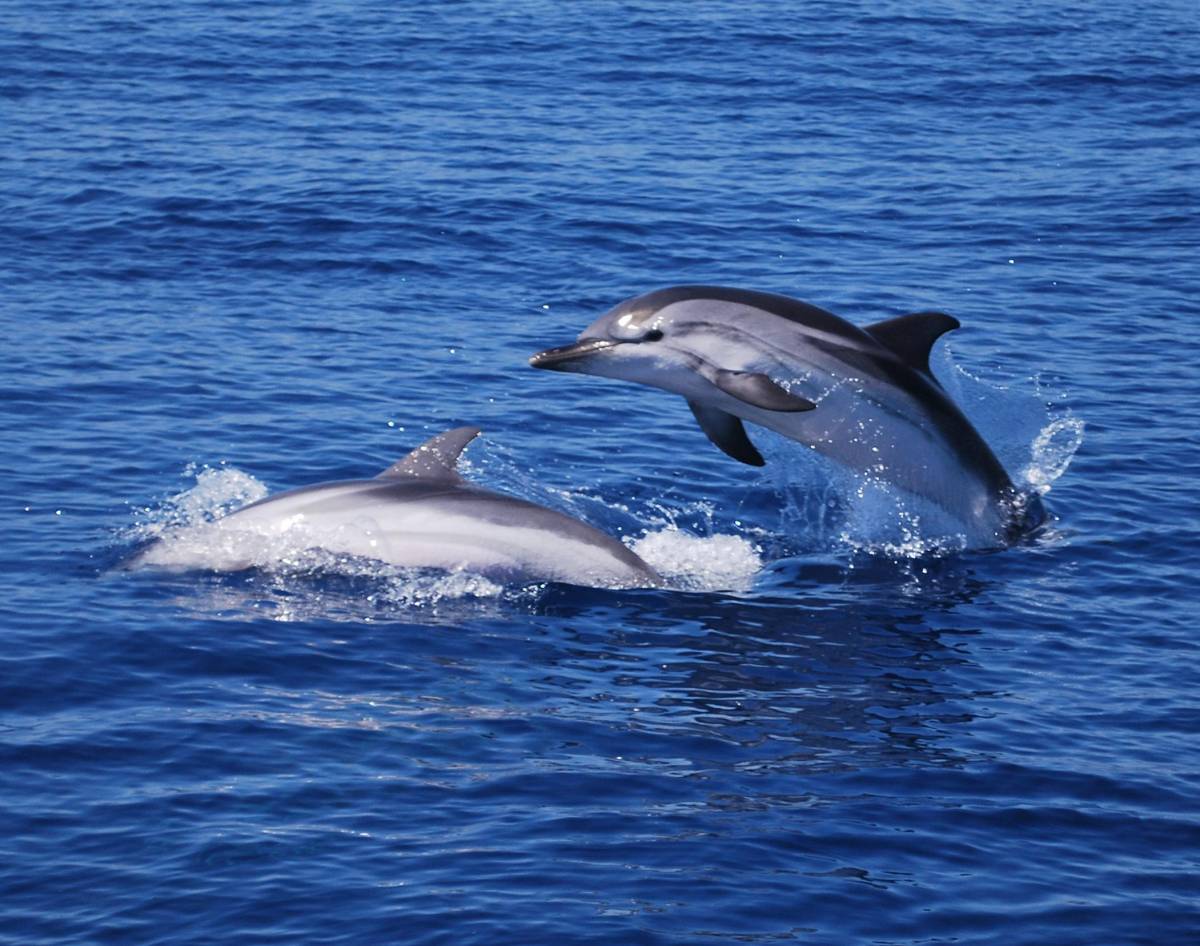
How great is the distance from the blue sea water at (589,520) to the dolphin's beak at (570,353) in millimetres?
1791

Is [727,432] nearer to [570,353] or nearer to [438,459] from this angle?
[570,353]

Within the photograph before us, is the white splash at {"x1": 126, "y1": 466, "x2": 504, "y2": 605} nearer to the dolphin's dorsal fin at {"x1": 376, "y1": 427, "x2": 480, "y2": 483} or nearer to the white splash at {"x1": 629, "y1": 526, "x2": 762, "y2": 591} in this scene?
the dolphin's dorsal fin at {"x1": 376, "y1": 427, "x2": 480, "y2": 483}

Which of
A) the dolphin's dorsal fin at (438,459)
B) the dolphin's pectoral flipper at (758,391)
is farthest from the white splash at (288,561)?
the dolphin's pectoral flipper at (758,391)

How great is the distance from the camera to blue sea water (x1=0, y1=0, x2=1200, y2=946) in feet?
32.7

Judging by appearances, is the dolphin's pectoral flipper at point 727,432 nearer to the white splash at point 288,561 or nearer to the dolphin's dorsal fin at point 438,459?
the dolphin's dorsal fin at point 438,459

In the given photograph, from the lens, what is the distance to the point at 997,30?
40781mm

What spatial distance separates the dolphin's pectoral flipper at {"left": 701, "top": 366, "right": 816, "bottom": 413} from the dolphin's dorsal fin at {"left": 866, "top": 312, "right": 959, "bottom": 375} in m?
0.97

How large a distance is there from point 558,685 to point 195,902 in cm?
368

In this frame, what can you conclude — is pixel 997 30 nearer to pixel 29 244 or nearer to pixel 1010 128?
pixel 1010 128

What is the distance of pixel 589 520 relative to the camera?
53.1 feet

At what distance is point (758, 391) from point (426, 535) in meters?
2.77

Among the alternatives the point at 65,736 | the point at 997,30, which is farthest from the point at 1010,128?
the point at 65,736

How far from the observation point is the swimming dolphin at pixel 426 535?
14.5m

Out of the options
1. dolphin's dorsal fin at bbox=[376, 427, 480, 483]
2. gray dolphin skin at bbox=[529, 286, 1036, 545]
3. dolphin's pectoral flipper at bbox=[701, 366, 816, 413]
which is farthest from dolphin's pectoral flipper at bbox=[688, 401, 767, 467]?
dolphin's dorsal fin at bbox=[376, 427, 480, 483]
